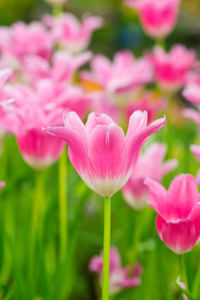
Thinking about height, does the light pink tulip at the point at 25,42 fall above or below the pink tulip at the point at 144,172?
above

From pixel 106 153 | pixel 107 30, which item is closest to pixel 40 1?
pixel 107 30

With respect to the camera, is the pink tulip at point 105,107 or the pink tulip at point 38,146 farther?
the pink tulip at point 105,107

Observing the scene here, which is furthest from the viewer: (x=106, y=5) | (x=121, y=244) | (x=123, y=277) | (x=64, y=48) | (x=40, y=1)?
(x=106, y=5)

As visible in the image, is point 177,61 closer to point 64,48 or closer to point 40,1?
point 64,48

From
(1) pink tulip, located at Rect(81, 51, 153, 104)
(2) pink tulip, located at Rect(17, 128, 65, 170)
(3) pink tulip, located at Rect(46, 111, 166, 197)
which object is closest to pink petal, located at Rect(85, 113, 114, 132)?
(3) pink tulip, located at Rect(46, 111, 166, 197)

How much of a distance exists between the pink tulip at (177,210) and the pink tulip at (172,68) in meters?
0.76

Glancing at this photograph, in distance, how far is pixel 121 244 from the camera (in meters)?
1.21

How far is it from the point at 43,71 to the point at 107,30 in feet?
14.9

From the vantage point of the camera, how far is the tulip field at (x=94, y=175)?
24.1 inches

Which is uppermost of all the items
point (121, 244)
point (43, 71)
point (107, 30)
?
point (107, 30)

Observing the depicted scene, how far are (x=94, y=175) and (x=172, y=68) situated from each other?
0.82 metres

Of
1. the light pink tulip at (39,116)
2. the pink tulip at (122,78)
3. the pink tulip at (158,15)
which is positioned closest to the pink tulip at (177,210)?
the light pink tulip at (39,116)

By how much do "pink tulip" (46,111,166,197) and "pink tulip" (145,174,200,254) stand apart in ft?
0.18

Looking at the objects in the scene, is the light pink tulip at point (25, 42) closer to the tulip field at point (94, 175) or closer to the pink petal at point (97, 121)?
the tulip field at point (94, 175)
